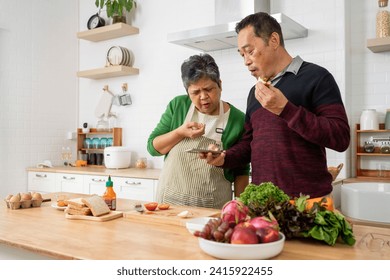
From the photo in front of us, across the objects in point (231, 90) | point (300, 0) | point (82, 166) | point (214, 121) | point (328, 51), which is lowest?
point (82, 166)

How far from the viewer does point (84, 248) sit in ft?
4.47

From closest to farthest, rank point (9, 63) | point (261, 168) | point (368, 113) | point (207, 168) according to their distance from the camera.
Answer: point (261, 168) < point (207, 168) < point (368, 113) < point (9, 63)

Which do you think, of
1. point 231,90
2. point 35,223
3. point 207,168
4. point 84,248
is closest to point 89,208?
point 35,223

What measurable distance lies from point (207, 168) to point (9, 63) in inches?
137

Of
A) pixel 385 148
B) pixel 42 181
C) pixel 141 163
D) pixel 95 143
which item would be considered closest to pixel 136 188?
pixel 141 163

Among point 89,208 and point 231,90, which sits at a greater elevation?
point 231,90

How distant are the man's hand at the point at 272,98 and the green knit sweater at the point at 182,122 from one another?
2.14 ft

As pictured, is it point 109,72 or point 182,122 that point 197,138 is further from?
point 109,72

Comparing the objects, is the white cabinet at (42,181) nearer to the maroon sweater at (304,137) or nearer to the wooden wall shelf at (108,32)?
the wooden wall shelf at (108,32)

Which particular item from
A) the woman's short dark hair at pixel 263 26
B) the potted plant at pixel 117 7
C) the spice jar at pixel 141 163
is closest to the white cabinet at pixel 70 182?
the spice jar at pixel 141 163

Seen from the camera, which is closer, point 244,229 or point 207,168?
point 244,229

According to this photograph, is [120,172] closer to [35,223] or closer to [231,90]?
[231,90]

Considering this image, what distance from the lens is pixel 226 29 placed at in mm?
3432

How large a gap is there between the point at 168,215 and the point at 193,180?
415 millimetres
